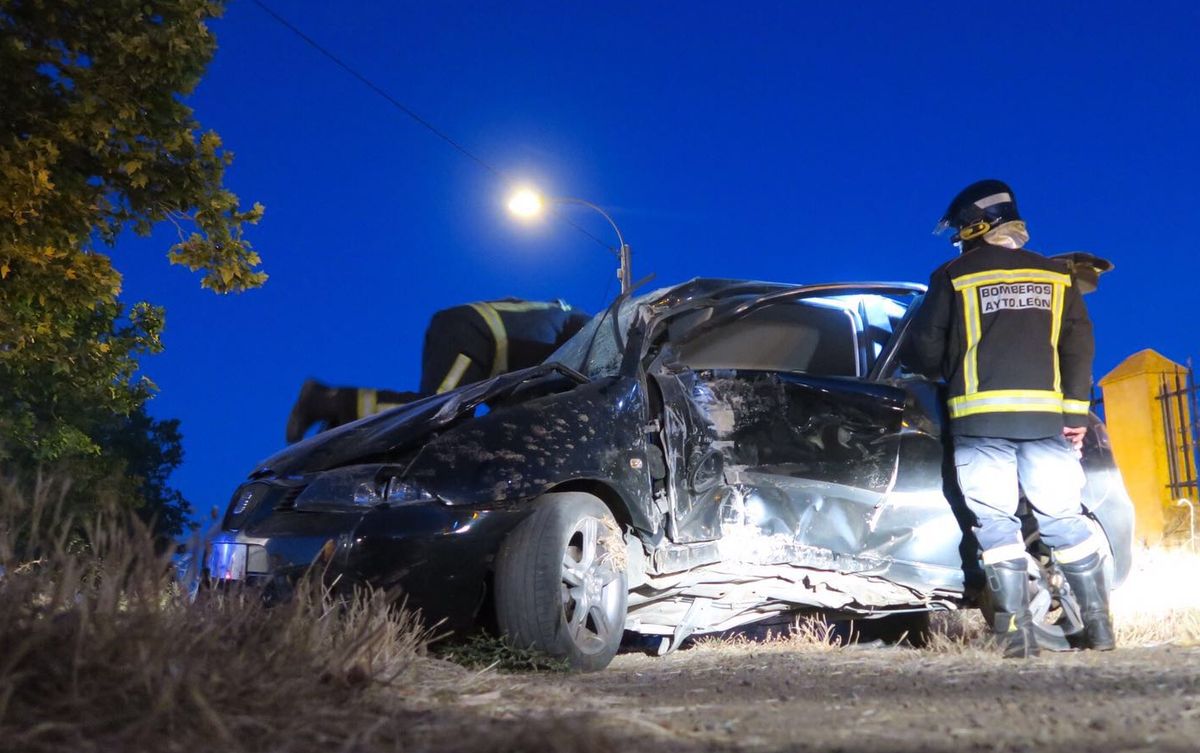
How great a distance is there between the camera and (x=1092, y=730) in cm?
265

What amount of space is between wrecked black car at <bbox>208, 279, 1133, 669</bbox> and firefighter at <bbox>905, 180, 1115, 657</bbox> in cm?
27

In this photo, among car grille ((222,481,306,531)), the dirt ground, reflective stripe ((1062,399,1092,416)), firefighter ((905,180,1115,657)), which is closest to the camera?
the dirt ground

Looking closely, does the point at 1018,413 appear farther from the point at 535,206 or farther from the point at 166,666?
the point at 535,206

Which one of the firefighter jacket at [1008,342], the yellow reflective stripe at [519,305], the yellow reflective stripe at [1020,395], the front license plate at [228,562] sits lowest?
the front license plate at [228,562]

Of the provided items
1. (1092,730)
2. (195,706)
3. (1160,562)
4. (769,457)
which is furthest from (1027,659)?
(1160,562)

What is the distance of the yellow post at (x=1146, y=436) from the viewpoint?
1098 centimetres

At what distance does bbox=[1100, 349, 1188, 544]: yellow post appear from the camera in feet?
36.0

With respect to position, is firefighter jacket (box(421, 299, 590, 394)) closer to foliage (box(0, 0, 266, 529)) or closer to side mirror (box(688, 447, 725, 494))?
foliage (box(0, 0, 266, 529))

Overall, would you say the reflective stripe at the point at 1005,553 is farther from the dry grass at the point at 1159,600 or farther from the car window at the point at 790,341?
the car window at the point at 790,341

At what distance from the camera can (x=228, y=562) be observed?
4191mm

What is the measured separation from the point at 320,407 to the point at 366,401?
0.29 m

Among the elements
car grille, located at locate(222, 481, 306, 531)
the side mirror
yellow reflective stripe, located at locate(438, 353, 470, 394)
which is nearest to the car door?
the side mirror

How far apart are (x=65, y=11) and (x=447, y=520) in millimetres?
5846

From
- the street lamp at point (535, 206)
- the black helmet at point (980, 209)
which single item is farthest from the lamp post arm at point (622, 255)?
the black helmet at point (980, 209)
